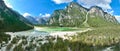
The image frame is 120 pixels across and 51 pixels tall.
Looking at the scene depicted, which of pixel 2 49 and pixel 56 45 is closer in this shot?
pixel 2 49

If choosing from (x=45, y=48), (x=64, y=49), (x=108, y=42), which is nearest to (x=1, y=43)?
(x=45, y=48)

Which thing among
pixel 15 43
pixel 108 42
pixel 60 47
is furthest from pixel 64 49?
pixel 108 42

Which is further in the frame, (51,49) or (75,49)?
(75,49)

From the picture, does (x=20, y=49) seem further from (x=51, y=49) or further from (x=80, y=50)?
(x=80, y=50)

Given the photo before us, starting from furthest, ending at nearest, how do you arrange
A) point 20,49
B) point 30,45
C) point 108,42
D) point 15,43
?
point 108,42 < point 15,43 < point 30,45 < point 20,49

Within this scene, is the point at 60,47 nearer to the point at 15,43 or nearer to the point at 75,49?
the point at 75,49

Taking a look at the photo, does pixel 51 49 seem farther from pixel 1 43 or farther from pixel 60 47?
pixel 1 43

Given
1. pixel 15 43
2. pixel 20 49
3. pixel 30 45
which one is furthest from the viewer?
pixel 15 43

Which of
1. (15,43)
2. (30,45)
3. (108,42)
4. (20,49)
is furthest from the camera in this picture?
(108,42)
